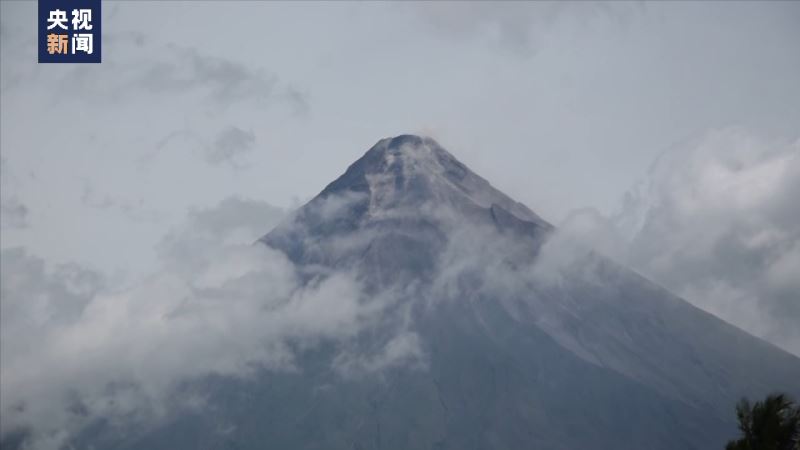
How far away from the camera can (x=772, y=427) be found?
37.1 m

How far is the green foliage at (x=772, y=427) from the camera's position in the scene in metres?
36.8

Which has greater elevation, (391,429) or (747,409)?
(391,429)

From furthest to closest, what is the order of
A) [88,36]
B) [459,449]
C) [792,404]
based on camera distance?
[459,449] → [88,36] → [792,404]

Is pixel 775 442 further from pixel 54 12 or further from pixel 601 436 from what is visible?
pixel 601 436

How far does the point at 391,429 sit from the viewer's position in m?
199

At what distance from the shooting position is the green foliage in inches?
1447

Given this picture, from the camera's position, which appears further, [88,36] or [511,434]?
[511,434]

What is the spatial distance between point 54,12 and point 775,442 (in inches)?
2418

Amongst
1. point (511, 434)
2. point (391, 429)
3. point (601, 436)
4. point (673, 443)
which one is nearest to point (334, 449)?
point (391, 429)

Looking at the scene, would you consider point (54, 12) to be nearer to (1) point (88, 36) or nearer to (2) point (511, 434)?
(1) point (88, 36)

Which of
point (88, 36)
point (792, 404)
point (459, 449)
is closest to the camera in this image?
point (792, 404)

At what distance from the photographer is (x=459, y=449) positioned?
192m

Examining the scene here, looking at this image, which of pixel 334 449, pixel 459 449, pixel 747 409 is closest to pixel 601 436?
pixel 459 449

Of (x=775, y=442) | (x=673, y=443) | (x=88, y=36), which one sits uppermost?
(x=88, y=36)
